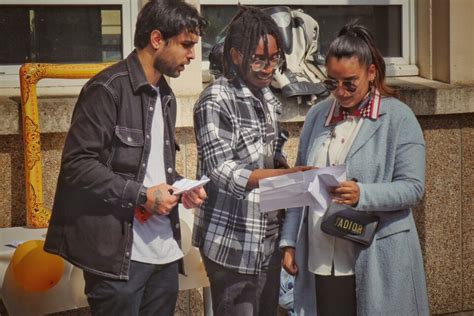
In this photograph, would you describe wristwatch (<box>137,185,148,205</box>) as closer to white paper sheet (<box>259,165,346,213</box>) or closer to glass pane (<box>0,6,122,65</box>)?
white paper sheet (<box>259,165,346,213</box>)

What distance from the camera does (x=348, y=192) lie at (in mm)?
3721

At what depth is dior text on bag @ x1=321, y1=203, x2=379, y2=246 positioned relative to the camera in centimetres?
379

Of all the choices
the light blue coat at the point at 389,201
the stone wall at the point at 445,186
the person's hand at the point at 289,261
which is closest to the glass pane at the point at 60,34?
the stone wall at the point at 445,186

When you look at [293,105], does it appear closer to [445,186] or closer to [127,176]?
[445,186]

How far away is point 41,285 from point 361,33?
180 cm

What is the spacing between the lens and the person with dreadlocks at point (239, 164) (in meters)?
3.87

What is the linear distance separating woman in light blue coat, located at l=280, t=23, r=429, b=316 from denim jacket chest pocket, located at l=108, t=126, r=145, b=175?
747 mm

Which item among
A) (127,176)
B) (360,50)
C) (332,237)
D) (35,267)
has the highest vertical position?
(360,50)

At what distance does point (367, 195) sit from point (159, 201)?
806 mm

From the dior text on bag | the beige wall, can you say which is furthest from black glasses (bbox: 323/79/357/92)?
the beige wall

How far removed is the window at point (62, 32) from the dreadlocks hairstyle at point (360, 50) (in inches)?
86.0

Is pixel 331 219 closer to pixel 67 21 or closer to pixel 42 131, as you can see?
pixel 42 131

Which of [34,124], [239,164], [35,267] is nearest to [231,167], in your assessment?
[239,164]

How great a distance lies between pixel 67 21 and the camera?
574cm
